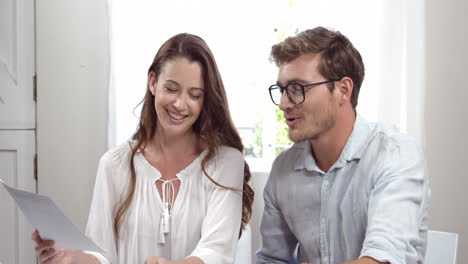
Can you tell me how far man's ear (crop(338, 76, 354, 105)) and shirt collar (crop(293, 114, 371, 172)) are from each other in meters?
0.08

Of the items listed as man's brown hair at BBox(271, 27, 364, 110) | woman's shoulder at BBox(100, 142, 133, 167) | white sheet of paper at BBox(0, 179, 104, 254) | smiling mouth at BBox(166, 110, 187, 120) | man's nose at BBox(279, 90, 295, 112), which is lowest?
white sheet of paper at BBox(0, 179, 104, 254)

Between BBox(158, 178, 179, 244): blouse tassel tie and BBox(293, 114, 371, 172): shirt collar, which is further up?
BBox(293, 114, 371, 172): shirt collar

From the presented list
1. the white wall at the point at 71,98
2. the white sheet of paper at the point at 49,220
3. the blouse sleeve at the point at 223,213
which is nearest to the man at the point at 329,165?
the blouse sleeve at the point at 223,213

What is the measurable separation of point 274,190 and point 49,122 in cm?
177

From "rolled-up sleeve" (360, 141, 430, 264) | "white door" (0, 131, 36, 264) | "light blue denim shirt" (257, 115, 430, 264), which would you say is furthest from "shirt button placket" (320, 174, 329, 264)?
"white door" (0, 131, 36, 264)

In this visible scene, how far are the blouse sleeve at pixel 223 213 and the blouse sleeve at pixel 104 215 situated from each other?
0.30m

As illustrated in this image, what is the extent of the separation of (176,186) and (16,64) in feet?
5.47

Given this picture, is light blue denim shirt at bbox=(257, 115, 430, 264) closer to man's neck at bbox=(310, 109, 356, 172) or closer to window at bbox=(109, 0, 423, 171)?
man's neck at bbox=(310, 109, 356, 172)

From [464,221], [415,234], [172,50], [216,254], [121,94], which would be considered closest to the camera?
[415,234]

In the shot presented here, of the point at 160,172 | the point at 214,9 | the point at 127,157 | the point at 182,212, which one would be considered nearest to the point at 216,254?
the point at 182,212

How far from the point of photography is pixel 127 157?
1.79 metres

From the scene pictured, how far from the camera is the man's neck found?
1.56 m

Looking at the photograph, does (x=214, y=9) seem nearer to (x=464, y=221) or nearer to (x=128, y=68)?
(x=128, y=68)

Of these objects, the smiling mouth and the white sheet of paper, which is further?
the smiling mouth
